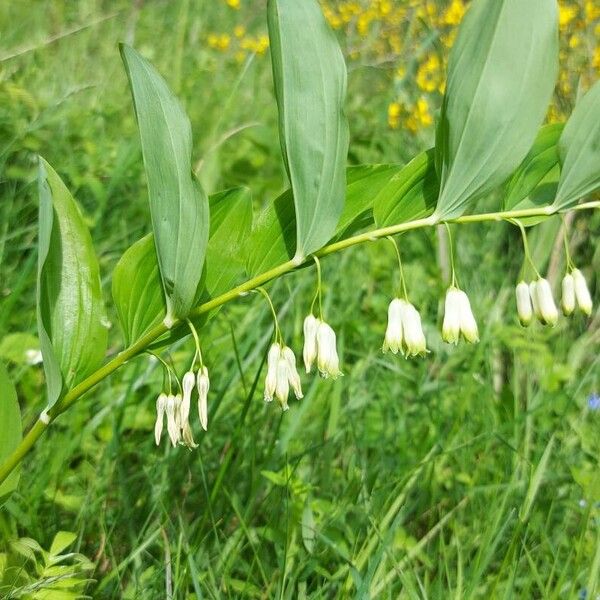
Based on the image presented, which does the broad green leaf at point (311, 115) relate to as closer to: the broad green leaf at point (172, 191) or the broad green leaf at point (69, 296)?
the broad green leaf at point (172, 191)

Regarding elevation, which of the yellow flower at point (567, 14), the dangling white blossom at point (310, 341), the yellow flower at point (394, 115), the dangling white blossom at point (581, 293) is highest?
the dangling white blossom at point (310, 341)

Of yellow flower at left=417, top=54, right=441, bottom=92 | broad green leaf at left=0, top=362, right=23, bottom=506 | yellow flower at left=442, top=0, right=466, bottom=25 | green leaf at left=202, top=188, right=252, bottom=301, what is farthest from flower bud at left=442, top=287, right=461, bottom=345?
yellow flower at left=442, top=0, right=466, bottom=25

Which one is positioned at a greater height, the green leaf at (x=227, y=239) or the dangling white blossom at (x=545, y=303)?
the green leaf at (x=227, y=239)

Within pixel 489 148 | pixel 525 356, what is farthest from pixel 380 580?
pixel 525 356

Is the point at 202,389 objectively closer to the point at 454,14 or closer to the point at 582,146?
the point at 582,146

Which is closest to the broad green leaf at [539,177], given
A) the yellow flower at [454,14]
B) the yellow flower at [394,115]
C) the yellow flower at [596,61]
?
the yellow flower at [596,61]

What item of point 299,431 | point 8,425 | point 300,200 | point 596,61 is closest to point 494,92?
point 300,200
